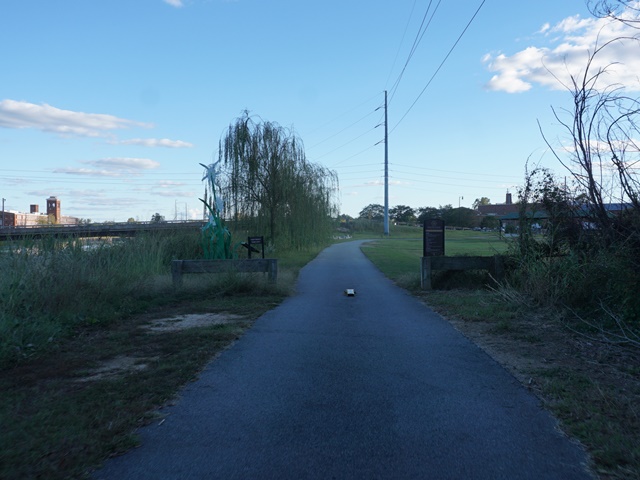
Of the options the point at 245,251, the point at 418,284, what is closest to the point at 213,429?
the point at 418,284

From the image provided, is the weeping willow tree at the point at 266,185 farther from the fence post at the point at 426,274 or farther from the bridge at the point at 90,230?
the fence post at the point at 426,274

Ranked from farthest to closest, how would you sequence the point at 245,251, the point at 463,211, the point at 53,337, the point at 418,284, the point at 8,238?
the point at 463,211 → the point at 245,251 → the point at 418,284 → the point at 8,238 → the point at 53,337

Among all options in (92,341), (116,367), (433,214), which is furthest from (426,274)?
(433,214)

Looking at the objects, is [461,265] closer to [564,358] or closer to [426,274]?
[426,274]

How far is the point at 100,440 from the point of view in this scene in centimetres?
452

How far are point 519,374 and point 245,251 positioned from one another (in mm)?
19995

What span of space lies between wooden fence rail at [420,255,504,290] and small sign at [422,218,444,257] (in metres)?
1.08

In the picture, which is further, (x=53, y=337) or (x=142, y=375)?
(x=53, y=337)

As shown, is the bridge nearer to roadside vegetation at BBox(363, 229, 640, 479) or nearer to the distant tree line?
roadside vegetation at BBox(363, 229, 640, 479)

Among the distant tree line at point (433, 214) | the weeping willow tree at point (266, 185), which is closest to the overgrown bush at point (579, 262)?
the weeping willow tree at point (266, 185)

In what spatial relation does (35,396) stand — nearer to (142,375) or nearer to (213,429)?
(142,375)

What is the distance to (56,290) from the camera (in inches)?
384

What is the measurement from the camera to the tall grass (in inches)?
299

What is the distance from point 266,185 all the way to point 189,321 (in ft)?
69.8
